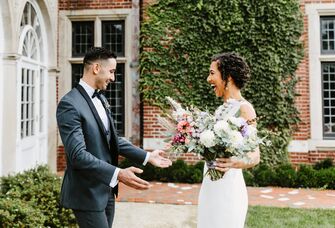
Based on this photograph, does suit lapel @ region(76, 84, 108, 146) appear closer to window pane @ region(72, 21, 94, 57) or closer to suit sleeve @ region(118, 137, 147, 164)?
suit sleeve @ region(118, 137, 147, 164)

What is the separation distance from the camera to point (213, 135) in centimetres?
252

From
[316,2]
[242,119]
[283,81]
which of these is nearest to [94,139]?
[242,119]

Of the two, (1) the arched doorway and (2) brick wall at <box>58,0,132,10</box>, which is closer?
(1) the arched doorway

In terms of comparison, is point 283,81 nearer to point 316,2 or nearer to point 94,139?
point 316,2

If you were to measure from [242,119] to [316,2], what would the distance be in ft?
24.2

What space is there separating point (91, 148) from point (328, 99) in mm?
7698

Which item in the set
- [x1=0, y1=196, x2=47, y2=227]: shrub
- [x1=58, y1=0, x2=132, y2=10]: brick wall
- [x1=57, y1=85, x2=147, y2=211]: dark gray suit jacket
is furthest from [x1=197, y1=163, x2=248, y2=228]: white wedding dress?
[x1=58, y1=0, x2=132, y2=10]: brick wall

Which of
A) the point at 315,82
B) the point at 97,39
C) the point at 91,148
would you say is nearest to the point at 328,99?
the point at 315,82

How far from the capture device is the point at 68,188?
103 inches

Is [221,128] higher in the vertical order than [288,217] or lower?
higher

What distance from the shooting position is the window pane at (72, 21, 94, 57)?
9547mm

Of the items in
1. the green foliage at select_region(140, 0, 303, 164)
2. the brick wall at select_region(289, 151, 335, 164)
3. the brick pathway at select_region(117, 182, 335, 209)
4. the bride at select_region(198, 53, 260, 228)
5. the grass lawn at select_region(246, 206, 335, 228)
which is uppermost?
the green foliage at select_region(140, 0, 303, 164)

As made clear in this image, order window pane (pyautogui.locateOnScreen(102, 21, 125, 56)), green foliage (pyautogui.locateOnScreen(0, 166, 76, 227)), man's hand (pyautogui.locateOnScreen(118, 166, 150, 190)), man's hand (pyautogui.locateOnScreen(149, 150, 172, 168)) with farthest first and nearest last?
window pane (pyautogui.locateOnScreen(102, 21, 125, 56)), green foliage (pyautogui.locateOnScreen(0, 166, 76, 227)), man's hand (pyautogui.locateOnScreen(149, 150, 172, 168)), man's hand (pyautogui.locateOnScreen(118, 166, 150, 190))

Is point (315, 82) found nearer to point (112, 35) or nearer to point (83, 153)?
point (112, 35)
